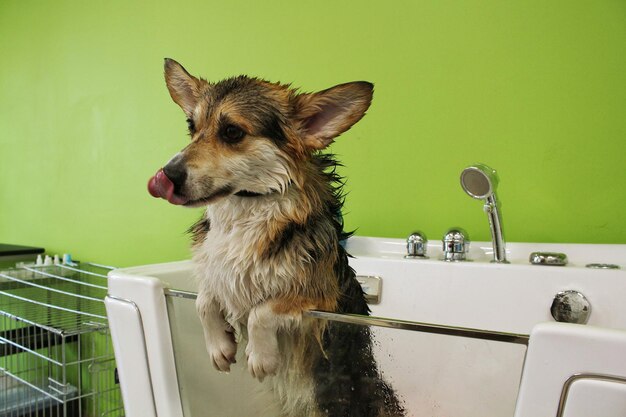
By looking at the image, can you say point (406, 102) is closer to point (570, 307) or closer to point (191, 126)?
point (570, 307)

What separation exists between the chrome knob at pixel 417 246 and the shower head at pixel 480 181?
6.5 inches

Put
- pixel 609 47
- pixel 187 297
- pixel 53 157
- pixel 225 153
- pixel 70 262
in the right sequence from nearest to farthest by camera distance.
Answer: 1. pixel 225 153
2. pixel 187 297
3. pixel 609 47
4. pixel 70 262
5. pixel 53 157

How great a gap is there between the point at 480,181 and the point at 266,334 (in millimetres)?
585

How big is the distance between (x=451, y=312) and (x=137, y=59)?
4.44 feet

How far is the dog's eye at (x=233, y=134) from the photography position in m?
0.54

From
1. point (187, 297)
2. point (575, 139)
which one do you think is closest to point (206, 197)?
point (187, 297)

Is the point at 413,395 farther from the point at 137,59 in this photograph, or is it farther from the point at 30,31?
the point at 30,31

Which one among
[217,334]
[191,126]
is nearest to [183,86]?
[191,126]

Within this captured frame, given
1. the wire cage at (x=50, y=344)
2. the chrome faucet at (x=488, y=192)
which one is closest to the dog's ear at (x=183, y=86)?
the chrome faucet at (x=488, y=192)

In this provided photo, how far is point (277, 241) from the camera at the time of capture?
20.8 inches

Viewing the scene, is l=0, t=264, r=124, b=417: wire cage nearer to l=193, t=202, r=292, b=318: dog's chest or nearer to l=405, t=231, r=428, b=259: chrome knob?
l=405, t=231, r=428, b=259: chrome knob

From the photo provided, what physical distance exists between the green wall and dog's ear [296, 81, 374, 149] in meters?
0.68

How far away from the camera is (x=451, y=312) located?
984mm

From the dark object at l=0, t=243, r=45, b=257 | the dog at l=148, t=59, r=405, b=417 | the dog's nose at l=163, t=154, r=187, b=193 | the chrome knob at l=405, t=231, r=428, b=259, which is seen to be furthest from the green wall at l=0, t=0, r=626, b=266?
the dog's nose at l=163, t=154, r=187, b=193
